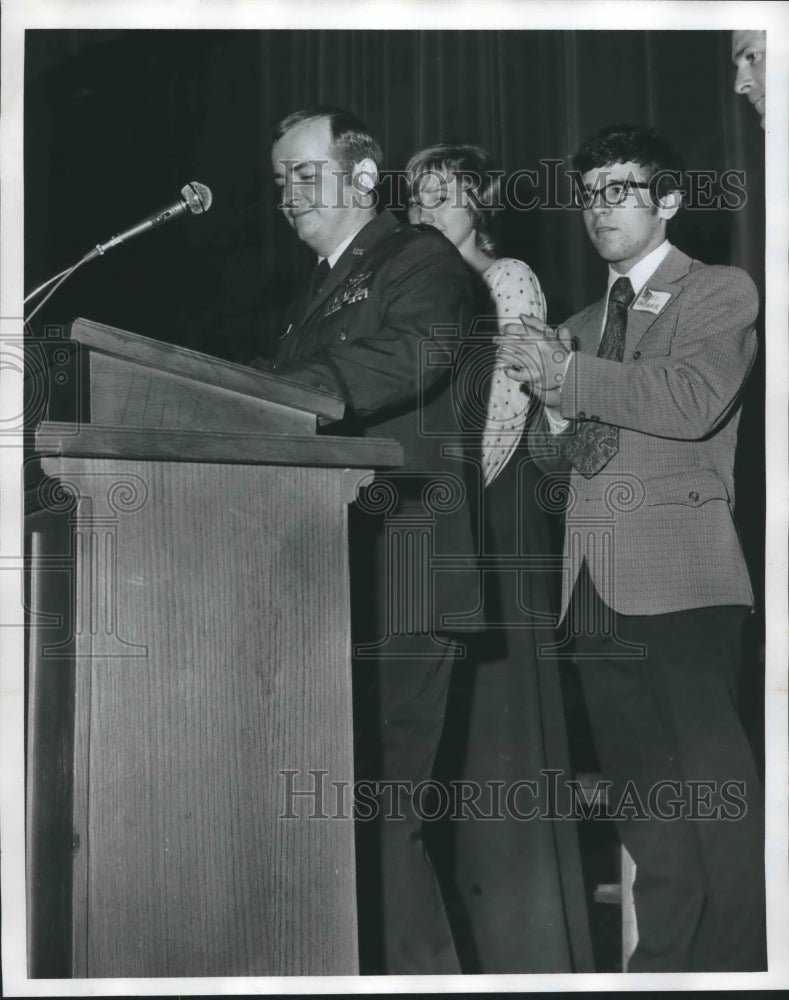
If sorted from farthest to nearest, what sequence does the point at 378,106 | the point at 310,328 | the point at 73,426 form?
the point at 378,106, the point at 310,328, the point at 73,426

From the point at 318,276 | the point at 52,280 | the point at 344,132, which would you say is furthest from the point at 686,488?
the point at 52,280

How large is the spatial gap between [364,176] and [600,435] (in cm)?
64

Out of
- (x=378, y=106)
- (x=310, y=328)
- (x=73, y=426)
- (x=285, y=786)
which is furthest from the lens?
(x=378, y=106)

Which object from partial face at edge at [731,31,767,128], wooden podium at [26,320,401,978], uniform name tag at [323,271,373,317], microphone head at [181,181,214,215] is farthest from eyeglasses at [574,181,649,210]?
wooden podium at [26,320,401,978]

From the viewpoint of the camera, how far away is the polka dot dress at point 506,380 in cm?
213

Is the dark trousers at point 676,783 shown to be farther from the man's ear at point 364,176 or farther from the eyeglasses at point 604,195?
the man's ear at point 364,176

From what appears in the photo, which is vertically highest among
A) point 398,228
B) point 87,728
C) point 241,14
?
point 241,14

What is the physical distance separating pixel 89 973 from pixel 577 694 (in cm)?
98

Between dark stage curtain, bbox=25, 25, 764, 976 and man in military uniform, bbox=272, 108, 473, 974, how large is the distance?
20 cm

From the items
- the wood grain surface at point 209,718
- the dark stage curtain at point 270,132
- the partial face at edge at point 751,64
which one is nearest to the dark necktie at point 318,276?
the dark stage curtain at point 270,132

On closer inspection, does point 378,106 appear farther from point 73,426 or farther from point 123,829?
point 123,829

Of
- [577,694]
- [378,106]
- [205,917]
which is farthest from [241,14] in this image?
[205,917]

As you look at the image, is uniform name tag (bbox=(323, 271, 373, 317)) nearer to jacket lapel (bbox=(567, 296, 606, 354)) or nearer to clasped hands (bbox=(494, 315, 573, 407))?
clasped hands (bbox=(494, 315, 573, 407))

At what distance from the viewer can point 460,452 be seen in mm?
2088
